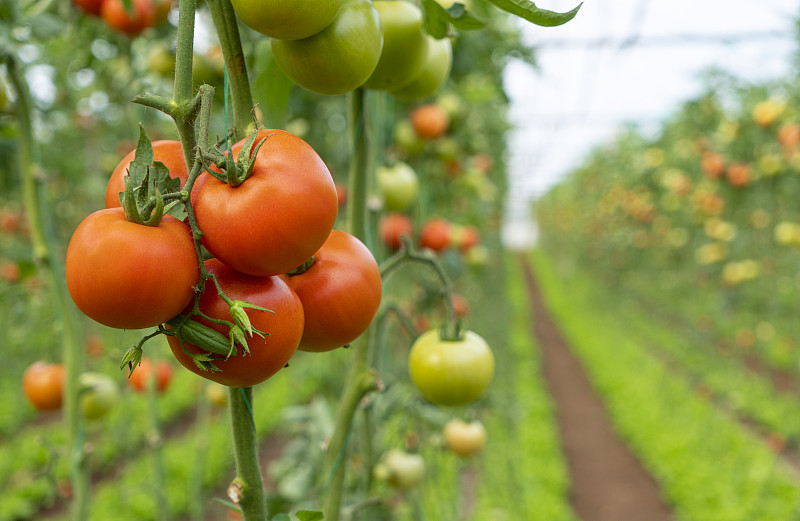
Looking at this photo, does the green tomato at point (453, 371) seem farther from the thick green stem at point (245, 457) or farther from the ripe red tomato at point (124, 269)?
the ripe red tomato at point (124, 269)

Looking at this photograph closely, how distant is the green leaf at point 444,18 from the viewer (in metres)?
0.49

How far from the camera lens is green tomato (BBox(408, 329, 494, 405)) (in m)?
0.67

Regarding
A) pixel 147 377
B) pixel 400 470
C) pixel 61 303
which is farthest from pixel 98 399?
pixel 400 470

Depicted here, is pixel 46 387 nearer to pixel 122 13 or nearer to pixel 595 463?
pixel 122 13

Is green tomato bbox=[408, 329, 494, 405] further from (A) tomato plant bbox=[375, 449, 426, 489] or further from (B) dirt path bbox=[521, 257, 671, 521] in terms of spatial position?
(B) dirt path bbox=[521, 257, 671, 521]

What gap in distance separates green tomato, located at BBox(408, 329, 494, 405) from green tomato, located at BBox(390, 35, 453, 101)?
313mm

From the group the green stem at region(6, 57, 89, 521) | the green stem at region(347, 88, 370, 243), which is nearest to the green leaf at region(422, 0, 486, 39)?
the green stem at region(347, 88, 370, 243)

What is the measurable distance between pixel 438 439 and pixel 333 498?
93cm

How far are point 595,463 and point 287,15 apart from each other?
4.48 meters

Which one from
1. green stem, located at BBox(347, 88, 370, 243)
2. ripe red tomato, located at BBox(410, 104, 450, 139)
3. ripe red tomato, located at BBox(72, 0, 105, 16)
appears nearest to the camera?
green stem, located at BBox(347, 88, 370, 243)

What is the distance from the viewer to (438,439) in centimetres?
160

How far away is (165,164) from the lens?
0.40 metres

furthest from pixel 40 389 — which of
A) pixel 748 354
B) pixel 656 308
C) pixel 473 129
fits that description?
pixel 656 308

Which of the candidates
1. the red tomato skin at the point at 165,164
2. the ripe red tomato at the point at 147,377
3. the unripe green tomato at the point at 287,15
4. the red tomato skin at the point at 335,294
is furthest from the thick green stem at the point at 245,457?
the ripe red tomato at the point at 147,377
